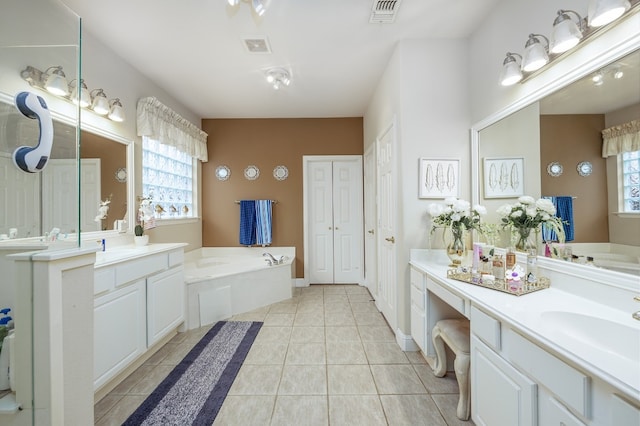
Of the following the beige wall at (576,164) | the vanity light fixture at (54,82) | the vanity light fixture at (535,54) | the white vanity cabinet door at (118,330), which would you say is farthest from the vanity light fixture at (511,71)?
the white vanity cabinet door at (118,330)

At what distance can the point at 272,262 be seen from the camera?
11.5 feet

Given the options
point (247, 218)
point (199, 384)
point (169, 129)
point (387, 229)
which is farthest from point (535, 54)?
point (247, 218)

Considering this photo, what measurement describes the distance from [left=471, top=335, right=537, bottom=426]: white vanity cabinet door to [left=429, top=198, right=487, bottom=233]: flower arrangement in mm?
877

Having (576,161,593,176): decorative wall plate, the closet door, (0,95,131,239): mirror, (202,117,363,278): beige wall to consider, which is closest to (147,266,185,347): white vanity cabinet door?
(0,95,131,239): mirror

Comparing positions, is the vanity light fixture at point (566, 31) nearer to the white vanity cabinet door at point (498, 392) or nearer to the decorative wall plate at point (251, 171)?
the white vanity cabinet door at point (498, 392)

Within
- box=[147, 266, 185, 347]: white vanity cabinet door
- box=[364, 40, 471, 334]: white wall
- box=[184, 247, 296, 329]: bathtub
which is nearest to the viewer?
box=[147, 266, 185, 347]: white vanity cabinet door

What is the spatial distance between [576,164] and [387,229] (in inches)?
60.3

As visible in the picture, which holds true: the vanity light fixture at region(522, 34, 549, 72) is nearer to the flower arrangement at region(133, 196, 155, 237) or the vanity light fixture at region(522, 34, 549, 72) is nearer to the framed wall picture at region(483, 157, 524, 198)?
the framed wall picture at region(483, 157, 524, 198)

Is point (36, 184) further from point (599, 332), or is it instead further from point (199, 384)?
point (599, 332)

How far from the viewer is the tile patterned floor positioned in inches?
60.6

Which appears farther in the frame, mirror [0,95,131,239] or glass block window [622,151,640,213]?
glass block window [622,151,640,213]

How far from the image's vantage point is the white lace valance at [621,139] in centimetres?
109

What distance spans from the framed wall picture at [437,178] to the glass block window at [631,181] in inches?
42.2

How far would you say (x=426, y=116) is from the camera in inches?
86.5
